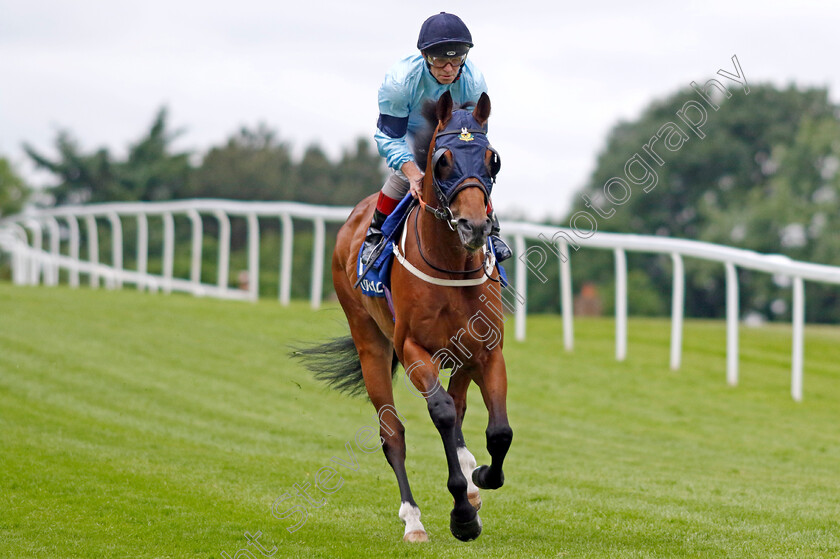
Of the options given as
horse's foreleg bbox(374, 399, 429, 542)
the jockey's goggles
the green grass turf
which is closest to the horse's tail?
the green grass turf

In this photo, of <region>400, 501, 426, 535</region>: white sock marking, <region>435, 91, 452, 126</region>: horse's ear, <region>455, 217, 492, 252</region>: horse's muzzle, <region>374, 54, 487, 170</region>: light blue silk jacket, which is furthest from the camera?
<region>374, 54, 487, 170</region>: light blue silk jacket

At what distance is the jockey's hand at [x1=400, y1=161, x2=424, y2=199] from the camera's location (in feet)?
17.5

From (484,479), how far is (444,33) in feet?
7.65

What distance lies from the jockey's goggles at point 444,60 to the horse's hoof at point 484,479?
2.15 m

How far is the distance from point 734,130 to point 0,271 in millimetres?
30136

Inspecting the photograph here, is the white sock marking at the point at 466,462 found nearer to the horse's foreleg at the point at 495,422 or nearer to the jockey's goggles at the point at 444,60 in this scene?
the horse's foreleg at the point at 495,422

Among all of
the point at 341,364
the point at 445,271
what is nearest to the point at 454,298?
the point at 445,271

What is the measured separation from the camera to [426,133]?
5.30 meters

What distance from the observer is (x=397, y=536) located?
529 centimetres

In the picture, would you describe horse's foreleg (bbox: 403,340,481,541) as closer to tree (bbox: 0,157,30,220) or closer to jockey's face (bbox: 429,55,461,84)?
jockey's face (bbox: 429,55,461,84)

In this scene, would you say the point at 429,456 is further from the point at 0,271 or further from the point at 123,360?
the point at 0,271

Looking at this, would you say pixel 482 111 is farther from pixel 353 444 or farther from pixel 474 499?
pixel 353 444

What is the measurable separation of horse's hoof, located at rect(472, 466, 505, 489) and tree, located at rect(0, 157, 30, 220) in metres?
51.4

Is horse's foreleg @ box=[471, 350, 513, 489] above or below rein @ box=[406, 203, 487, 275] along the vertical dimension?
below
